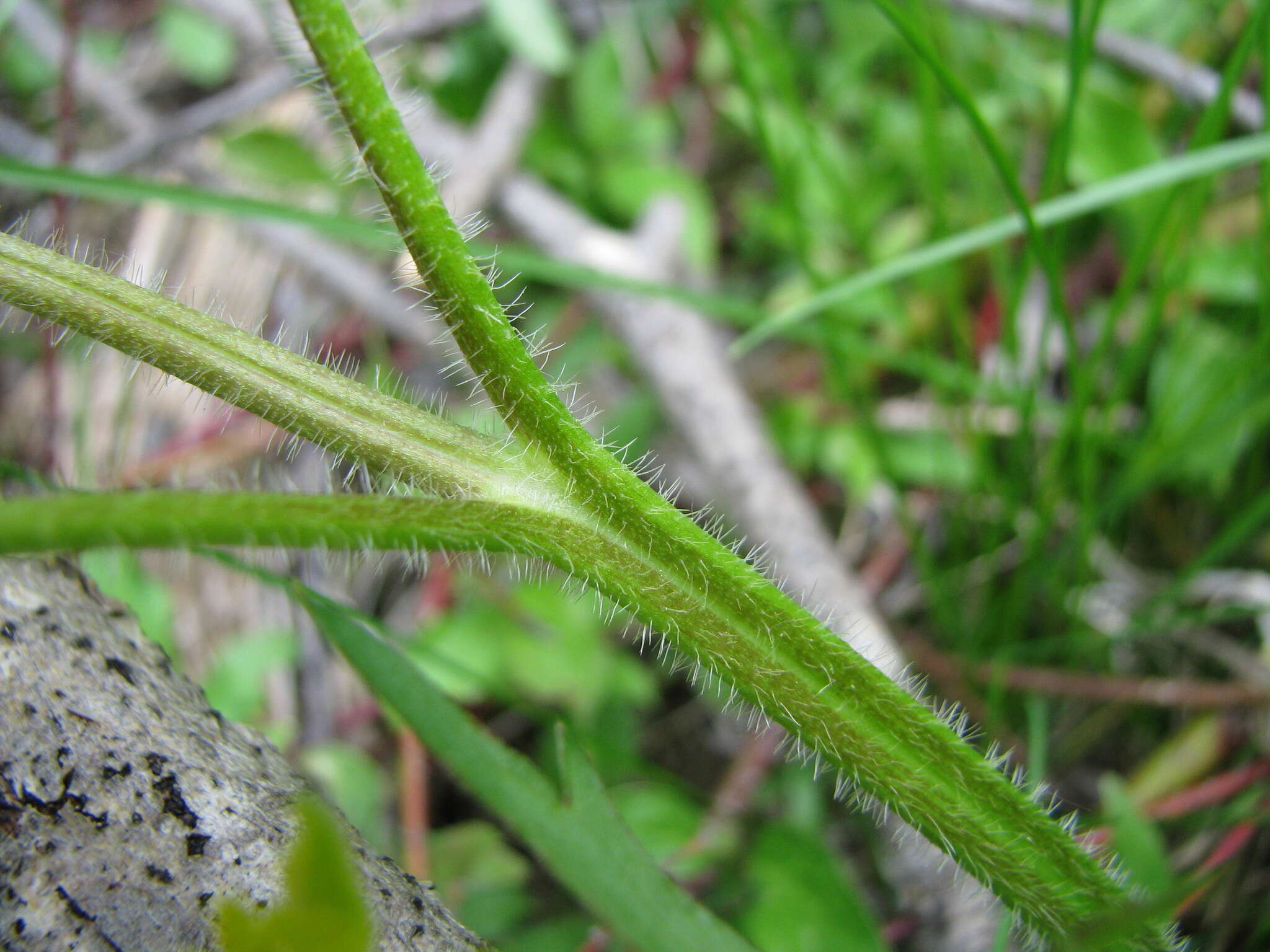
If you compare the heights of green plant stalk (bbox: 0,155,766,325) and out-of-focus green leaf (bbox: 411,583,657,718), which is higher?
green plant stalk (bbox: 0,155,766,325)

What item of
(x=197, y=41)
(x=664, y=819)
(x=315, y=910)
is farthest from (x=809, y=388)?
(x=197, y=41)

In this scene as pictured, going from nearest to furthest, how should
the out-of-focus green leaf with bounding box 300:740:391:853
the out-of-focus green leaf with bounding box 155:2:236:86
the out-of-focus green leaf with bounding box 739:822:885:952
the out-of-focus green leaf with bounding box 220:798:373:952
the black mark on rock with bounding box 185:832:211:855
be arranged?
1. the out-of-focus green leaf with bounding box 220:798:373:952
2. the black mark on rock with bounding box 185:832:211:855
3. the out-of-focus green leaf with bounding box 739:822:885:952
4. the out-of-focus green leaf with bounding box 300:740:391:853
5. the out-of-focus green leaf with bounding box 155:2:236:86

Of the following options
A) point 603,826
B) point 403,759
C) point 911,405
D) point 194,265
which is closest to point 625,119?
point 911,405

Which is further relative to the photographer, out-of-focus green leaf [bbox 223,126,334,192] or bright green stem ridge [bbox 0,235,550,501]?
out-of-focus green leaf [bbox 223,126,334,192]

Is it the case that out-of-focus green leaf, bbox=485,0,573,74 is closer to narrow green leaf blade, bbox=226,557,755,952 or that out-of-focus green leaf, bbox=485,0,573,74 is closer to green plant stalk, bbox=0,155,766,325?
green plant stalk, bbox=0,155,766,325

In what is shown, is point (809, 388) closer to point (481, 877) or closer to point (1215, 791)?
point (1215, 791)

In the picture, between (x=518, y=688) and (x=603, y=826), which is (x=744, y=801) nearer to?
(x=518, y=688)

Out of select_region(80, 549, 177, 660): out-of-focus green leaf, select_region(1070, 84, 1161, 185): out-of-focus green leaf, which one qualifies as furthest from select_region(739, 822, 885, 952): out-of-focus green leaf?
select_region(1070, 84, 1161, 185): out-of-focus green leaf
